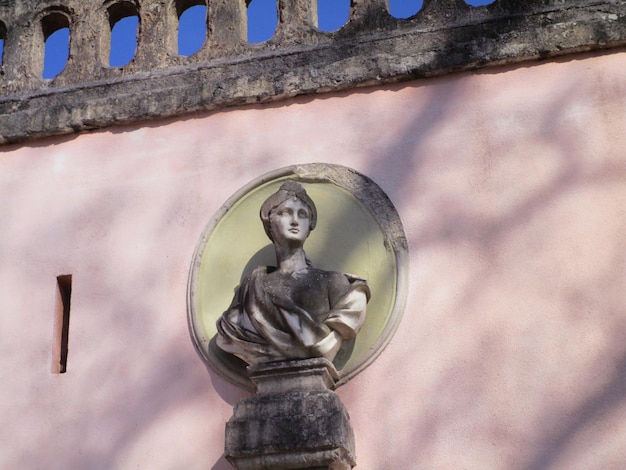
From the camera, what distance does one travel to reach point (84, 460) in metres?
4.82

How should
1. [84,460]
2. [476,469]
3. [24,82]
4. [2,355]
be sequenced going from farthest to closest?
1. [24,82]
2. [2,355]
3. [84,460]
4. [476,469]

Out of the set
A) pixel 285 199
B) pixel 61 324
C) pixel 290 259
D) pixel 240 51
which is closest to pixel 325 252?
pixel 290 259

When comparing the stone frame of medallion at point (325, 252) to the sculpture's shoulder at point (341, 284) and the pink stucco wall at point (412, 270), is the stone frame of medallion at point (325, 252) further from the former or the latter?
the sculpture's shoulder at point (341, 284)

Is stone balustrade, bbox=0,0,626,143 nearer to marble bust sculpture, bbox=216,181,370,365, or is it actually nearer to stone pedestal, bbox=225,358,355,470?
marble bust sculpture, bbox=216,181,370,365

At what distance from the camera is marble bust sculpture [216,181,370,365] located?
4484 millimetres

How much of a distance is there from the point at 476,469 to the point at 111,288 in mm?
2085

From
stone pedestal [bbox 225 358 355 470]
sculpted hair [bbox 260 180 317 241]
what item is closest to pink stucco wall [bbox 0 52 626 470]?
stone pedestal [bbox 225 358 355 470]

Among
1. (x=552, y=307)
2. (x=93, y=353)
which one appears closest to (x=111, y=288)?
(x=93, y=353)

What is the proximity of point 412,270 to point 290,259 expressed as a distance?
0.59 m

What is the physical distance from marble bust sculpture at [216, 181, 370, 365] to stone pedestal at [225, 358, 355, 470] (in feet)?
0.29

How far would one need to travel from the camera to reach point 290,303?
4.51 m

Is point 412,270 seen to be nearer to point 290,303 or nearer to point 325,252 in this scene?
point 325,252

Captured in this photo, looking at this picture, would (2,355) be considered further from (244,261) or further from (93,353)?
(244,261)

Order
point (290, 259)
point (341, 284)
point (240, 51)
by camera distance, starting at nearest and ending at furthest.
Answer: point (341, 284)
point (290, 259)
point (240, 51)
